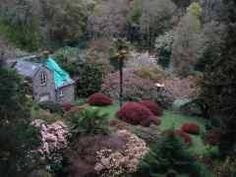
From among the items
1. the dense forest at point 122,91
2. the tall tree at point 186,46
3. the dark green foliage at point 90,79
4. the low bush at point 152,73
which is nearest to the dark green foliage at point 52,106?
the dense forest at point 122,91

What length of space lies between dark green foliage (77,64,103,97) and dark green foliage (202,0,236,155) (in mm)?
24124

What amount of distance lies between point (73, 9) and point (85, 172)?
30301 millimetres

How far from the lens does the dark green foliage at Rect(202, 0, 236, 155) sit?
2025cm

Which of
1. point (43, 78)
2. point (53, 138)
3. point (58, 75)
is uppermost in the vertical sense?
point (53, 138)

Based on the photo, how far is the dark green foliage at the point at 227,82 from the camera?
20250 mm

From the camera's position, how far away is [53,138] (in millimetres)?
27359

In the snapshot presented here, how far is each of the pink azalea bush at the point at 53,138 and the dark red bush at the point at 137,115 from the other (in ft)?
34.9

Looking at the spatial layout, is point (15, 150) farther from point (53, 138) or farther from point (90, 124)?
point (90, 124)

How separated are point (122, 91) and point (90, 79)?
2.58m

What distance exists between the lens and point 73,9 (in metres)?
54.5

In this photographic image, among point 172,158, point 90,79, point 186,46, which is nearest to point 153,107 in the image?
point 90,79

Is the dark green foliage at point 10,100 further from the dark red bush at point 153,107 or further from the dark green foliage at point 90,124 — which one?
the dark red bush at point 153,107

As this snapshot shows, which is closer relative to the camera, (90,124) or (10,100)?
(10,100)

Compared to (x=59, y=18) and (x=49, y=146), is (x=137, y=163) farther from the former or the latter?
(x=59, y=18)
